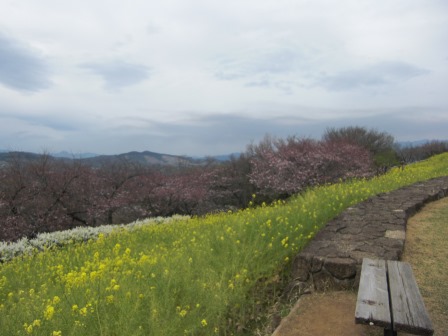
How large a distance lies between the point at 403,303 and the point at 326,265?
64.6 inches

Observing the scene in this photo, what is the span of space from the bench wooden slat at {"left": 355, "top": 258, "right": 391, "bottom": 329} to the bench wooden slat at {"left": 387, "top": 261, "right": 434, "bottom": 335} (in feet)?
0.19

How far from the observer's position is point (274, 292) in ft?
15.2

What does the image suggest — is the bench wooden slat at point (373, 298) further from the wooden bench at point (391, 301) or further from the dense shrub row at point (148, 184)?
the dense shrub row at point (148, 184)

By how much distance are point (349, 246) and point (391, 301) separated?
2.15m

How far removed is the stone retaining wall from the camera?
176 inches

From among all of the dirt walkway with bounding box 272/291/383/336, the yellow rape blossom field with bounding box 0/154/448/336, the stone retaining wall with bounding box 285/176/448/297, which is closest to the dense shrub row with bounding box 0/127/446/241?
the yellow rape blossom field with bounding box 0/154/448/336

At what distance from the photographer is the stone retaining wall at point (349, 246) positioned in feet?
14.7

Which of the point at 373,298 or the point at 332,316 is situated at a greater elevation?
the point at 373,298

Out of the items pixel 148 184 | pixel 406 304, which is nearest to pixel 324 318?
pixel 406 304

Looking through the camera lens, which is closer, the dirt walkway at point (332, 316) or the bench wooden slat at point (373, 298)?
the bench wooden slat at point (373, 298)

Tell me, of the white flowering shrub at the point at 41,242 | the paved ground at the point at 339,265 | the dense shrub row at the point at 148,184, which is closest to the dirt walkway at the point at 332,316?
the paved ground at the point at 339,265

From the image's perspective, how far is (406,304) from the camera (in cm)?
288

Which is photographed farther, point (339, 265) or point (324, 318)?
point (339, 265)

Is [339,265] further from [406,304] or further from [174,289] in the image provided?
[174,289]
